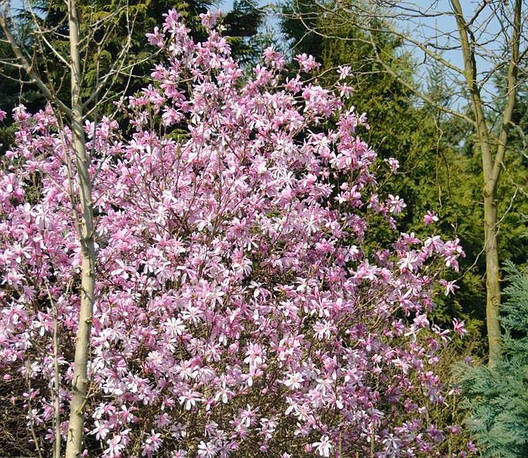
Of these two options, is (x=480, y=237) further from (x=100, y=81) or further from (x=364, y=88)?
(x=100, y=81)

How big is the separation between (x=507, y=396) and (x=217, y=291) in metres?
1.40

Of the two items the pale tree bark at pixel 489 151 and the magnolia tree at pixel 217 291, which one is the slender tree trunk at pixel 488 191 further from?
the magnolia tree at pixel 217 291

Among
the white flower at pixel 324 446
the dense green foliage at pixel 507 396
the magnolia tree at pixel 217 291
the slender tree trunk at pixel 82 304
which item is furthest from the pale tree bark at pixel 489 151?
the slender tree trunk at pixel 82 304

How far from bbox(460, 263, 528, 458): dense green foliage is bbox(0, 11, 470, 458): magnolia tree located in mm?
428

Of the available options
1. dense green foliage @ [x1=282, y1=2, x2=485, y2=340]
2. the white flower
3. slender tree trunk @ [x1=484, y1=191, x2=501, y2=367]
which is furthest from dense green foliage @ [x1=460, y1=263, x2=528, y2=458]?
dense green foliage @ [x1=282, y1=2, x2=485, y2=340]

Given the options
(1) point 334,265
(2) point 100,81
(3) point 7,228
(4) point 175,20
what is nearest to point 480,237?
(1) point 334,265

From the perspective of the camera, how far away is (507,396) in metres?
3.26

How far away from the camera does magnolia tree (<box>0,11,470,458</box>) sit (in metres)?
3.27

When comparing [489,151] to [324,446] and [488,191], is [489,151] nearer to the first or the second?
[488,191]

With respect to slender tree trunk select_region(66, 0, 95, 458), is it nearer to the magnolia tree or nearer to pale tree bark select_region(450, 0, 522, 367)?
the magnolia tree

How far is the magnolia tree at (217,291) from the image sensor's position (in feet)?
10.7

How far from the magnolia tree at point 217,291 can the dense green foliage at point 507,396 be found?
428 millimetres

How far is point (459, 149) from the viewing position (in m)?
14.9

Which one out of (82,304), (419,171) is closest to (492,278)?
(419,171)
